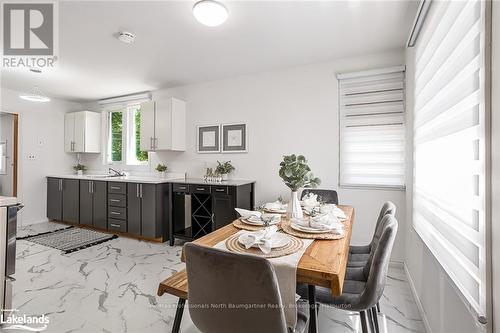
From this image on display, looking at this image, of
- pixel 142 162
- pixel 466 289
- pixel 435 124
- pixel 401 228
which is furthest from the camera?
pixel 142 162

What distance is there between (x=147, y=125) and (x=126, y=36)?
70.7 inches

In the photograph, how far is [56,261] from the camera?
9.20 ft

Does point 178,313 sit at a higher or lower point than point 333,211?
lower

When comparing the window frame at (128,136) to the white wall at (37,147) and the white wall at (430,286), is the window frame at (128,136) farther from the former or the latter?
the white wall at (430,286)

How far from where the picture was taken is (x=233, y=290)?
0.89 metres

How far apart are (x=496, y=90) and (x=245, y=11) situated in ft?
5.93

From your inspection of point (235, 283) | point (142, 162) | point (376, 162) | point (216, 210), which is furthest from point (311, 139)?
point (142, 162)

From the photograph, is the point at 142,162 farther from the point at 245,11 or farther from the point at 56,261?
the point at 245,11

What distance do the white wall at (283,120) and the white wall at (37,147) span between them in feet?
9.27

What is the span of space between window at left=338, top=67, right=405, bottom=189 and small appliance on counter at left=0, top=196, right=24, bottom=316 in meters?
3.13

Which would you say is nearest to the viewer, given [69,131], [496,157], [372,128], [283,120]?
[496,157]

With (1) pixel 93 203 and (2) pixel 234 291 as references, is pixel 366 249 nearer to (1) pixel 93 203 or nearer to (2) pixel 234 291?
(2) pixel 234 291

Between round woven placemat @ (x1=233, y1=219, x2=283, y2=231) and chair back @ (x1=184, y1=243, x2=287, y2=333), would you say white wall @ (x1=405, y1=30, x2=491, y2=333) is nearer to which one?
chair back @ (x1=184, y1=243, x2=287, y2=333)

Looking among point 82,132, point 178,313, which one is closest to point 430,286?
point 178,313
